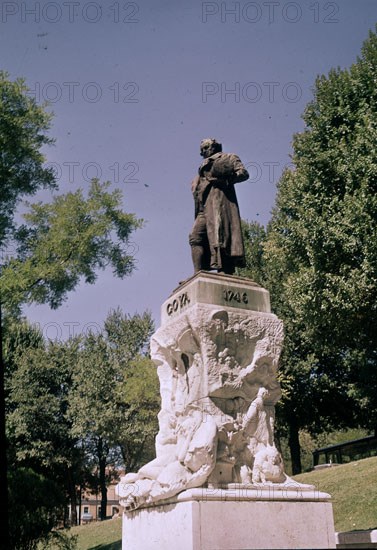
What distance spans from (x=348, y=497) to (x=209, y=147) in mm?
11137

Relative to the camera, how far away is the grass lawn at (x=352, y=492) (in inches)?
551

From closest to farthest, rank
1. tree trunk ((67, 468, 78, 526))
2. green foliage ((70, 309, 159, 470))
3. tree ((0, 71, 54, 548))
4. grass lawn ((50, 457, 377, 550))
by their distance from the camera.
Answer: grass lawn ((50, 457, 377, 550)), tree ((0, 71, 54, 548)), green foliage ((70, 309, 159, 470)), tree trunk ((67, 468, 78, 526))

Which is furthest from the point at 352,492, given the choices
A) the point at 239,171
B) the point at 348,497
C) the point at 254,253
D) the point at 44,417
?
the point at 44,417

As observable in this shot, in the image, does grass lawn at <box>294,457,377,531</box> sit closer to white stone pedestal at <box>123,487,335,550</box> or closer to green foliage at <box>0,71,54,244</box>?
white stone pedestal at <box>123,487,335,550</box>

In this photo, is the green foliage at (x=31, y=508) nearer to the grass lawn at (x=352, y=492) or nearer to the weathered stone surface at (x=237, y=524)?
the weathered stone surface at (x=237, y=524)

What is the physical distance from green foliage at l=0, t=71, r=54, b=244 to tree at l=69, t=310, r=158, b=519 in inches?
716

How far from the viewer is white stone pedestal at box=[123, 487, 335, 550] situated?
661 centimetres

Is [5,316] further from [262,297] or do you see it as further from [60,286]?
[262,297]

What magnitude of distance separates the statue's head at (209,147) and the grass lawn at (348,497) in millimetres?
9208

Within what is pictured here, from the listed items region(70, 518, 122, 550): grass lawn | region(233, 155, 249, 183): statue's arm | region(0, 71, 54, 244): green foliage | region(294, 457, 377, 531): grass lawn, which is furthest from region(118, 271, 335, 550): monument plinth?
region(70, 518, 122, 550): grass lawn

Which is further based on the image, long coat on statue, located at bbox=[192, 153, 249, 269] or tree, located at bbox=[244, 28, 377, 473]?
tree, located at bbox=[244, 28, 377, 473]

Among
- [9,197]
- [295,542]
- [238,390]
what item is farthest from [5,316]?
[295,542]

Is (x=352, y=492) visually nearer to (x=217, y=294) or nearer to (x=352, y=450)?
(x=217, y=294)

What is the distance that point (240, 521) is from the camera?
6.80 meters
